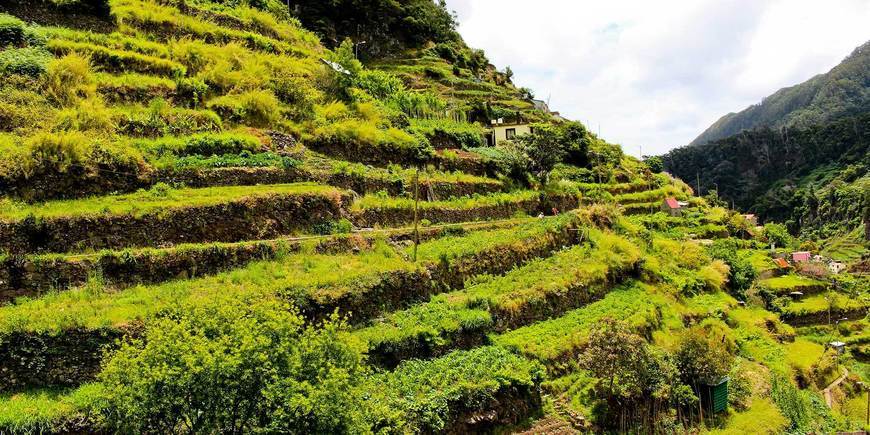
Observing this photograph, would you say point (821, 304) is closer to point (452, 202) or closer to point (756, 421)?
point (756, 421)

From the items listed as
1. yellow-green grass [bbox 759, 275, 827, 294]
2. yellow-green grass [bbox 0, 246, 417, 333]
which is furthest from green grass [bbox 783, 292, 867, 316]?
yellow-green grass [bbox 0, 246, 417, 333]

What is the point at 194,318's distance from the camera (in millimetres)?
11445

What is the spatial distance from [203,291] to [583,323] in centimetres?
1470

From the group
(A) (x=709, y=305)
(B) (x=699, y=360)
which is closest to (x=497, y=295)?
(B) (x=699, y=360)

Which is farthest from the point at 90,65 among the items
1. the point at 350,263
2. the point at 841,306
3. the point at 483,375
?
the point at 841,306

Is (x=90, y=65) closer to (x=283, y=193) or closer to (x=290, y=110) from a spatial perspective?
(x=290, y=110)

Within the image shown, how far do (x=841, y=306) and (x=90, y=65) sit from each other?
53.6 metres

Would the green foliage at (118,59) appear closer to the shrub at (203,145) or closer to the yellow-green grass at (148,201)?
the shrub at (203,145)

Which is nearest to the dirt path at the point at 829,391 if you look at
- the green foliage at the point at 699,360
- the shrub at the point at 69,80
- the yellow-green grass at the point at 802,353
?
the yellow-green grass at the point at 802,353

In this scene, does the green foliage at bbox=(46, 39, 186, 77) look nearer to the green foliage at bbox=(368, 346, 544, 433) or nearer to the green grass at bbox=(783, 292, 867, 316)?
the green foliage at bbox=(368, 346, 544, 433)

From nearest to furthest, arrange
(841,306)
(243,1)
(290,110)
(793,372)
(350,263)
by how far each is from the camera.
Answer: (350,263), (290,110), (793,372), (243,1), (841,306)

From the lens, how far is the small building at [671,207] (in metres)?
49.4

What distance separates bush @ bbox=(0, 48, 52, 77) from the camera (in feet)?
63.7

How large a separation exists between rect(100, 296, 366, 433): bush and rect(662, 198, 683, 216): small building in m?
44.1
